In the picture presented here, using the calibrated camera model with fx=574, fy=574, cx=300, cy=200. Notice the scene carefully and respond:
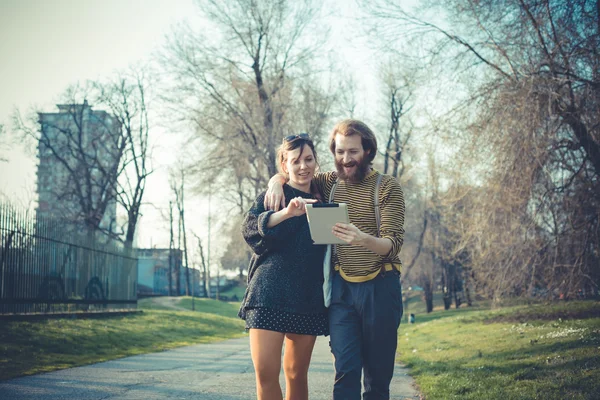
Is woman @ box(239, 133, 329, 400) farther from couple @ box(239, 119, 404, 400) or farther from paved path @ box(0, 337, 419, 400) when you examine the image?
paved path @ box(0, 337, 419, 400)

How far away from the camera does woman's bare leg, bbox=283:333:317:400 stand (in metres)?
3.63

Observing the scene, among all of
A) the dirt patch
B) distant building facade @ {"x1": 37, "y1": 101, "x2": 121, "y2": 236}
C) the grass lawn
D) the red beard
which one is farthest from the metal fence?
distant building facade @ {"x1": 37, "y1": 101, "x2": 121, "y2": 236}

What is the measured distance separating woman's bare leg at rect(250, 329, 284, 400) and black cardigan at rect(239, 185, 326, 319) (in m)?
0.18

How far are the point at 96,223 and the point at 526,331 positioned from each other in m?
27.0

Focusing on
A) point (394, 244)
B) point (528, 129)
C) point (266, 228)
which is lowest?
point (394, 244)

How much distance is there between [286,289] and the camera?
3.53 m

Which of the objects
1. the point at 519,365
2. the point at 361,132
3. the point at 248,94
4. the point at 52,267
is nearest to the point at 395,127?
the point at 248,94

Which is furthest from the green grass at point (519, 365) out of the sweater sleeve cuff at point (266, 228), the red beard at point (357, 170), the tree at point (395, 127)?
the tree at point (395, 127)

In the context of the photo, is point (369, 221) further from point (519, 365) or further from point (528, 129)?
point (528, 129)

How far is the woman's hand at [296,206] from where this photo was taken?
133 inches

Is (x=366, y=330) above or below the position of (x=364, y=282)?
below

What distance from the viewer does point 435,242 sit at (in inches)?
1455

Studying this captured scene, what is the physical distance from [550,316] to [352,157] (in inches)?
506

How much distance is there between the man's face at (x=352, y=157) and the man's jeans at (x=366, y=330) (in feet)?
2.20
